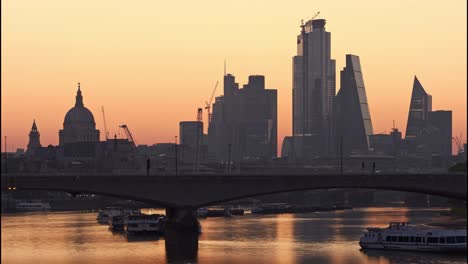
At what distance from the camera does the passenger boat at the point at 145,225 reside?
115562mm

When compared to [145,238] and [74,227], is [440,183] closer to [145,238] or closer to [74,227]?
[145,238]

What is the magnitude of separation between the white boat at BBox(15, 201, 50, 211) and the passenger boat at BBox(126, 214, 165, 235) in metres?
69.9

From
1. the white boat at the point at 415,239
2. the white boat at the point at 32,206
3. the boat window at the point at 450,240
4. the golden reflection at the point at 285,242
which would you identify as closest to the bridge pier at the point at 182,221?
the golden reflection at the point at 285,242

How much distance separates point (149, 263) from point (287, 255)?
41.0 feet

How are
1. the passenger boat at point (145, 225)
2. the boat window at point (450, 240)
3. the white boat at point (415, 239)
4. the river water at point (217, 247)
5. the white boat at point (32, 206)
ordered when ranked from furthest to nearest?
the white boat at point (32, 206) < the passenger boat at point (145, 225) < the boat window at point (450, 240) < the white boat at point (415, 239) < the river water at point (217, 247)

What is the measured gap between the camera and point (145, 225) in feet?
382

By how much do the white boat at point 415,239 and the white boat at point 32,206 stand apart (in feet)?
324

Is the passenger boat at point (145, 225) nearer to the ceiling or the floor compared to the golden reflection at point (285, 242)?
nearer to the ceiling

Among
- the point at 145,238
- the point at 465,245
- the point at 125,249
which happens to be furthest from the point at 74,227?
the point at 465,245

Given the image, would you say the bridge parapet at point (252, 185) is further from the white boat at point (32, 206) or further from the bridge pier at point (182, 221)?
the white boat at point (32, 206)

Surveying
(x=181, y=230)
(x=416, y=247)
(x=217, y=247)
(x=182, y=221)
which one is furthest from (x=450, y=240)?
(x=182, y=221)

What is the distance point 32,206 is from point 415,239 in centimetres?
10795

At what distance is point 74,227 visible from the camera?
5094 inches

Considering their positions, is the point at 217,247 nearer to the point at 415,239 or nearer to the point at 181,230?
the point at 181,230
